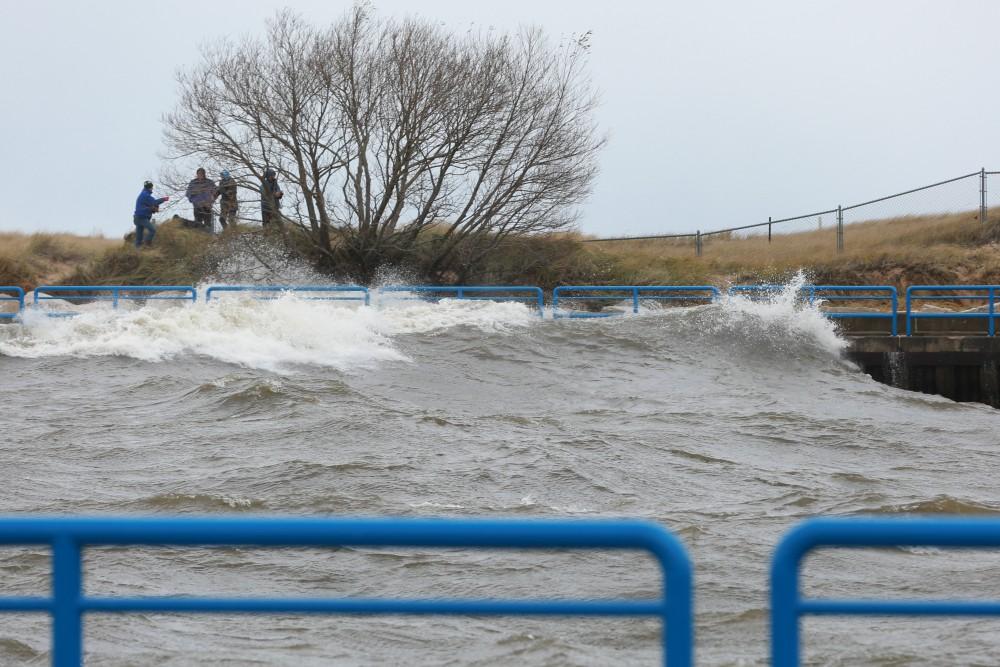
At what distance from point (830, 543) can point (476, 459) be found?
9.22 m

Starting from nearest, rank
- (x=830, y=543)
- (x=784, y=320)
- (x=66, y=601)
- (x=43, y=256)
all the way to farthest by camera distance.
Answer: (x=830, y=543), (x=66, y=601), (x=784, y=320), (x=43, y=256)

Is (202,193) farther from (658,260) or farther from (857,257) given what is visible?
(857,257)

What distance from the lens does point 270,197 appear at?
29844mm

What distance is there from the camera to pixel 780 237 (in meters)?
35.8

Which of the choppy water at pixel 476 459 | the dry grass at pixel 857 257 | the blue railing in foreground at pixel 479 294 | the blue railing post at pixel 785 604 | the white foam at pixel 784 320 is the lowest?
the choppy water at pixel 476 459

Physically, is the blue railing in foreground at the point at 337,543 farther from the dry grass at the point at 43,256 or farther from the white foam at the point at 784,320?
the dry grass at the point at 43,256

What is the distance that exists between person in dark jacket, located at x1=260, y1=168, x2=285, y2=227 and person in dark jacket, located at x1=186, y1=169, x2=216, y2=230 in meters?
1.25

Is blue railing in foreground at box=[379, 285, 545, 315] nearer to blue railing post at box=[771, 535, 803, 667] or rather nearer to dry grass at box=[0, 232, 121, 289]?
dry grass at box=[0, 232, 121, 289]

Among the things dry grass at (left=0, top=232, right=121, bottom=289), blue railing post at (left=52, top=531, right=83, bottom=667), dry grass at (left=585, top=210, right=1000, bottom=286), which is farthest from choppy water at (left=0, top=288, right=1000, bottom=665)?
dry grass at (left=0, top=232, right=121, bottom=289)

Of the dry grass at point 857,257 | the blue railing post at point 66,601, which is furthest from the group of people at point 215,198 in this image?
the blue railing post at point 66,601

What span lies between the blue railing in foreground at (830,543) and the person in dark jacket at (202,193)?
2835 centimetres

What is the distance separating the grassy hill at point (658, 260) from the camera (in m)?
31.1

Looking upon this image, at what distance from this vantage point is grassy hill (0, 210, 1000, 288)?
31062 mm

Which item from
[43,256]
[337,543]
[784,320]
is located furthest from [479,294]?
[337,543]
